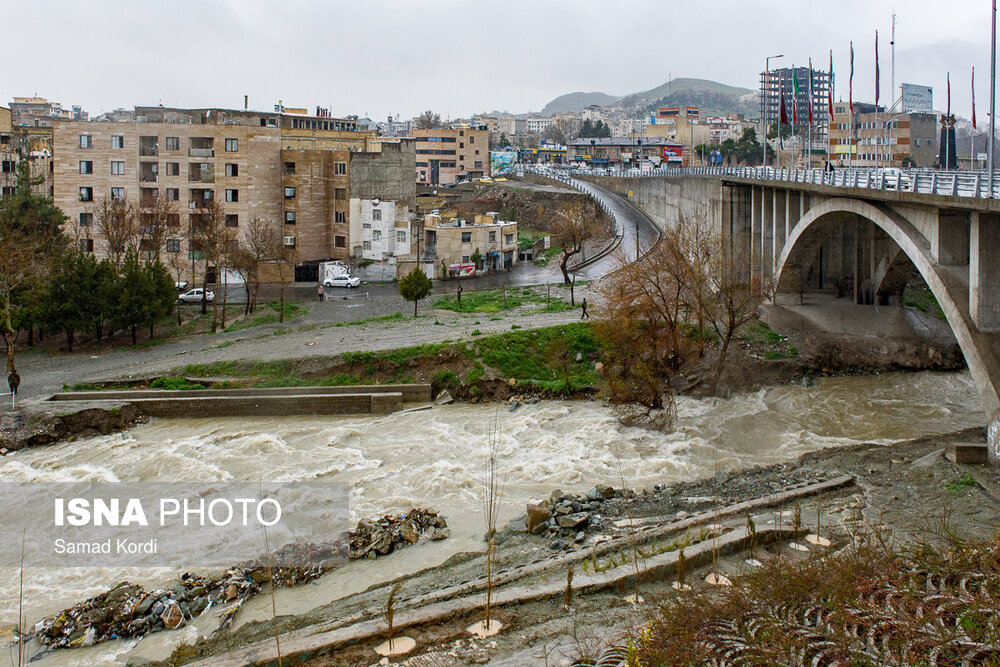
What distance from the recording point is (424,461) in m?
20.8

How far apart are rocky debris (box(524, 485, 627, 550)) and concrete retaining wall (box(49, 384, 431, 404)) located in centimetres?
972

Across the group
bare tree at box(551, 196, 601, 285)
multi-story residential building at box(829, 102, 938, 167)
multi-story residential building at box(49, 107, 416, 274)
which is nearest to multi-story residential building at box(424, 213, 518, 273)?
multi-story residential building at box(49, 107, 416, 274)

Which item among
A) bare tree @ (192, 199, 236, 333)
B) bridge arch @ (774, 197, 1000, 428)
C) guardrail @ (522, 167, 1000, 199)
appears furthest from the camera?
bare tree @ (192, 199, 236, 333)

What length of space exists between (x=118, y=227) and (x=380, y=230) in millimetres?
14278

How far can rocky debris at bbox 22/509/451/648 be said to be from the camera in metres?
12.8

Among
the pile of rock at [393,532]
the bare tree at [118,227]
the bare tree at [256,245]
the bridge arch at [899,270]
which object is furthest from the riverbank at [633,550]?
the bare tree at [118,227]

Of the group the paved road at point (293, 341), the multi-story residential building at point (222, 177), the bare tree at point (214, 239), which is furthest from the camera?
the multi-story residential building at point (222, 177)

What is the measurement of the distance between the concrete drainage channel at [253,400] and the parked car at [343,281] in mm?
19968

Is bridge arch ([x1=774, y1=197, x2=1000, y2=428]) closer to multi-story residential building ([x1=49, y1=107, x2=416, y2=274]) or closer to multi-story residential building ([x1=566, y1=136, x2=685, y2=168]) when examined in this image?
multi-story residential building ([x1=49, y1=107, x2=416, y2=274])

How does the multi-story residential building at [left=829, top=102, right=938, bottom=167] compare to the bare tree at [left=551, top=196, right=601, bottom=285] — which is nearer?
the bare tree at [left=551, top=196, right=601, bottom=285]

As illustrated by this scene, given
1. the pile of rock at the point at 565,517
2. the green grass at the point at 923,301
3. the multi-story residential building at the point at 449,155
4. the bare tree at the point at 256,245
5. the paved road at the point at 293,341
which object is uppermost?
the multi-story residential building at the point at 449,155

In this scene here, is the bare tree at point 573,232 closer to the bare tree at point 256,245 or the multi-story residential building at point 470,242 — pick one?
the multi-story residential building at point 470,242

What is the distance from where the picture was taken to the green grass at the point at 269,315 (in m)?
34.6

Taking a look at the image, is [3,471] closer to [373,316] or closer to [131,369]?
[131,369]
